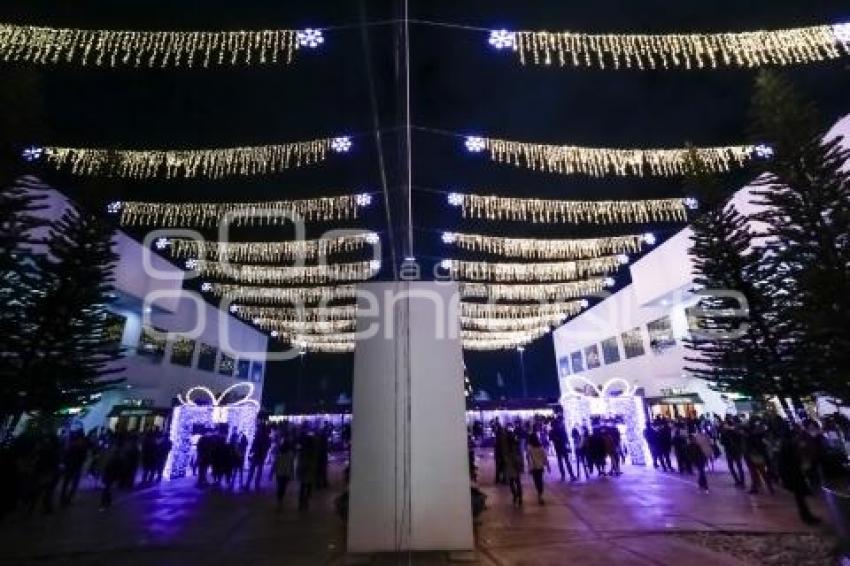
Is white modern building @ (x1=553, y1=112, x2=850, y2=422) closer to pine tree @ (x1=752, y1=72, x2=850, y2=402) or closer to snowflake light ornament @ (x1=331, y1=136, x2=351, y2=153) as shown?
pine tree @ (x1=752, y1=72, x2=850, y2=402)

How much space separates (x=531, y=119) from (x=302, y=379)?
93.7 ft

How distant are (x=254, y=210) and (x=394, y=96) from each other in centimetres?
470

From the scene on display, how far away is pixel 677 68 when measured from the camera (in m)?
7.73

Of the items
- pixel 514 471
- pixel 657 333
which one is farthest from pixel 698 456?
pixel 657 333

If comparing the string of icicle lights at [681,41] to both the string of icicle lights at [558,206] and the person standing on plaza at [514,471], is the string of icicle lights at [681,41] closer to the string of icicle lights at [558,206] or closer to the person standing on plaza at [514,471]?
the string of icicle lights at [558,206]

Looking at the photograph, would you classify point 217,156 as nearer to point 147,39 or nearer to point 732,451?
point 147,39

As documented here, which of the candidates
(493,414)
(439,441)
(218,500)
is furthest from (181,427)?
(493,414)

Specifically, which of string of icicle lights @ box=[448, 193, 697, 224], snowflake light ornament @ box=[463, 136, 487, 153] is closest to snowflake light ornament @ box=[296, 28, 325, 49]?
snowflake light ornament @ box=[463, 136, 487, 153]

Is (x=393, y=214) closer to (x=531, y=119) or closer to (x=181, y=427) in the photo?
(x=531, y=119)

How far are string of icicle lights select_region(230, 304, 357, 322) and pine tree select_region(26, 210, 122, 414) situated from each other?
10.2 m

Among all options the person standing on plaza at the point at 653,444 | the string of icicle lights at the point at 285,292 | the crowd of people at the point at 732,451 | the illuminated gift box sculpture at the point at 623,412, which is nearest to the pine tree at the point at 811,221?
the crowd of people at the point at 732,451

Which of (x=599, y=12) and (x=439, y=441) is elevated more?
(x=599, y=12)

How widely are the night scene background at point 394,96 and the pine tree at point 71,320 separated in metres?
0.83

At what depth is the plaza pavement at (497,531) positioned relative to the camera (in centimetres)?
560
